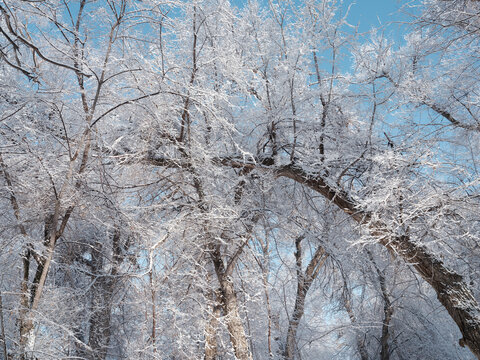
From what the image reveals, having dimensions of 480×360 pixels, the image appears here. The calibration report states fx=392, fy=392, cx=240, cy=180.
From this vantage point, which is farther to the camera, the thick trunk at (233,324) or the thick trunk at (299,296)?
the thick trunk at (299,296)

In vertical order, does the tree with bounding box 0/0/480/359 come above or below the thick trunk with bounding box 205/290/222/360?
above

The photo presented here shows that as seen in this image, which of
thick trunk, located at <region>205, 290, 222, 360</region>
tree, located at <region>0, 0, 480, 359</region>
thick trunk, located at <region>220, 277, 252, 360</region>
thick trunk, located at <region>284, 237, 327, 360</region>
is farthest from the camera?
thick trunk, located at <region>284, 237, 327, 360</region>

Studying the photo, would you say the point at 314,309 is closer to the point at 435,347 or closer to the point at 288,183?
the point at 435,347

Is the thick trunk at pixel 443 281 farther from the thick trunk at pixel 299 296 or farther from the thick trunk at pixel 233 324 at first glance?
the thick trunk at pixel 299 296

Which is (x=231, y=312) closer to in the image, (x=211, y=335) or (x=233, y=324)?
(x=233, y=324)

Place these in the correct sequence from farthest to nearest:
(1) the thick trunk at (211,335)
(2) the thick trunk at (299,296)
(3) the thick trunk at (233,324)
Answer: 1. (2) the thick trunk at (299,296)
2. (1) the thick trunk at (211,335)
3. (3) the thick trunk at (233,324)

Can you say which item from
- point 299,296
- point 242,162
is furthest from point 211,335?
point 299,296

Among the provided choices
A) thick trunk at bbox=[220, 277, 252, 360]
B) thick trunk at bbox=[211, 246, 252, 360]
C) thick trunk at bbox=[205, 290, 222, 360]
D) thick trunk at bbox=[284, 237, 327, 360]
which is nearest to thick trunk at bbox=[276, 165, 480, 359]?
thick trunk at bbox=[211, 246, 252, 360]

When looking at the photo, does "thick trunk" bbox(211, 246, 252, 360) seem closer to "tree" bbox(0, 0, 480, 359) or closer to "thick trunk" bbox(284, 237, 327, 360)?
"tree" bbox(0, 0, 480, 359)

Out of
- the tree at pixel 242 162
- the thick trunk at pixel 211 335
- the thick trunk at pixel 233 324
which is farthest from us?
the thick trunk at pixel 211 335

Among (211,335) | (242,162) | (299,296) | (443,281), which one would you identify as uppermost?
(242,162)

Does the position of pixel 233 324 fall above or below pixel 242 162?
below

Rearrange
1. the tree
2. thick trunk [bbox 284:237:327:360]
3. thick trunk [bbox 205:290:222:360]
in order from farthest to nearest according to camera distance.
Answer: thick trunk [bbox 284:237:327:360] < thick trunk [bbox 205:290:222:360] < the tree

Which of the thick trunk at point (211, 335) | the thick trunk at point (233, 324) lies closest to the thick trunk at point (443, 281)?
the thick trunk at point (233, 324)
